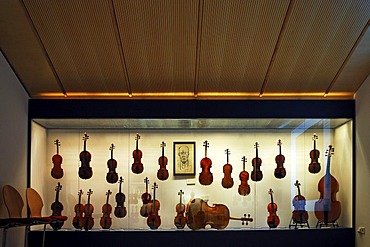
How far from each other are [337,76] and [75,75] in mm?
3557

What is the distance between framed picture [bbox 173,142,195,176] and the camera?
9211 millimetres

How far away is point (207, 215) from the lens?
907cm

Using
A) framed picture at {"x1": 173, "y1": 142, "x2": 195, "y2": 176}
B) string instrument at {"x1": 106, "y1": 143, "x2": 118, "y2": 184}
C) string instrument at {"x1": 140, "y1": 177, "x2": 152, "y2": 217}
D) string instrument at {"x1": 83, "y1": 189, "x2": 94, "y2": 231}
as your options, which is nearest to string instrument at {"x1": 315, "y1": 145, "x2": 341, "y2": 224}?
framed picture at {"x1": 173, "y1": 142, "x2": 195, "y2": 176}

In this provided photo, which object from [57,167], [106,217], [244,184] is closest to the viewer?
[106,217]

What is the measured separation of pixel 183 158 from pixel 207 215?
881 millimetres

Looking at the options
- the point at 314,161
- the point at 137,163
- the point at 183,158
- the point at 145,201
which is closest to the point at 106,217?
the point at 145,201

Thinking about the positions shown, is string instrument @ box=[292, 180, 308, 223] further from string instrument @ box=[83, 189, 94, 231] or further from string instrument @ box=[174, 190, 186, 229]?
string instrument @ box=[83, 189, 94, 231]

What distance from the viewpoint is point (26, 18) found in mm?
7488

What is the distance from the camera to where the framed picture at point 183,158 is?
30.2ft

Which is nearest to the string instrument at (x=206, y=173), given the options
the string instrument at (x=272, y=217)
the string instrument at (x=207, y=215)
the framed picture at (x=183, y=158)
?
the framed picture at (x=183, y=158)

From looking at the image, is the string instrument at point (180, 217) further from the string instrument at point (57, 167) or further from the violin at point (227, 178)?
the string instrument at point (57, 167)

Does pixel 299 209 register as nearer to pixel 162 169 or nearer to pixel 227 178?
pixel 227 178

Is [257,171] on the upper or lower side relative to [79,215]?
upper

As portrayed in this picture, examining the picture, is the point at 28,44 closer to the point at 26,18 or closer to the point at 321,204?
the point at 26,18
